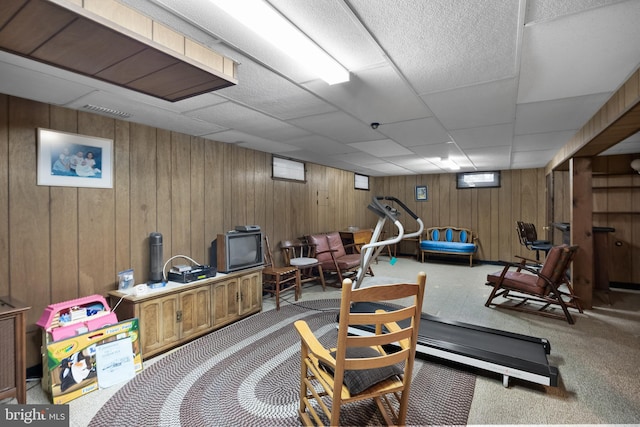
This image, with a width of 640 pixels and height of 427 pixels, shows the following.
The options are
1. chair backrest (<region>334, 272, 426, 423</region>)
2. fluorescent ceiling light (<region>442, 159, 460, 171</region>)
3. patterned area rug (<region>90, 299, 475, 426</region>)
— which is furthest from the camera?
fluorescent ceiling light (<region>442, 159, 460, 171</region>)

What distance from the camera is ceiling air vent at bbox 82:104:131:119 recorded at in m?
2.72

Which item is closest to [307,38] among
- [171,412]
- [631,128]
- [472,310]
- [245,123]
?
[245,123]

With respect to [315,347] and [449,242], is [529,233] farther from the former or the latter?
[315,347]

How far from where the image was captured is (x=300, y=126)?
11.4 ft

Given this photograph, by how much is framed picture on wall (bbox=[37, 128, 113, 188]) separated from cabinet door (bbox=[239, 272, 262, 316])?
1.82 metres

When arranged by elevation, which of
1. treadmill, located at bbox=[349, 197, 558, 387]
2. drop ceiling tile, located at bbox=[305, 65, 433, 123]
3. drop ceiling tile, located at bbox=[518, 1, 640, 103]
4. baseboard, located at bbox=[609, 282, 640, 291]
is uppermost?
drop ceiling tile, located at bbox=[305, 65, 433, 123]

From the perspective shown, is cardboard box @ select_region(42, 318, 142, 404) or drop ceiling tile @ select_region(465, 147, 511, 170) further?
drop ceiling tile @ select_region(465, 147, 511, 170)

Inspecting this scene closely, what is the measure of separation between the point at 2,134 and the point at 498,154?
6226mm

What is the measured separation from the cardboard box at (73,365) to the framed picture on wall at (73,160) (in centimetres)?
134

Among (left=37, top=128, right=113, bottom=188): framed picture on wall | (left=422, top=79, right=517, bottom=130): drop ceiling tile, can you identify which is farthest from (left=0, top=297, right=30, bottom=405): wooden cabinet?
(left=422, top=79, right=517, bottom=130): drop ceiling tile

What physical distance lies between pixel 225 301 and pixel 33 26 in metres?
2.95

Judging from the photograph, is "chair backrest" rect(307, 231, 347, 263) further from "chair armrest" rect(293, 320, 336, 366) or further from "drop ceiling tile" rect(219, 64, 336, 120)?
"chair armrest" rect(293, 320, 336, 366)

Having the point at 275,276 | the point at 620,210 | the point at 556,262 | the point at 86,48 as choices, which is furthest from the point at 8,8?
the point at 620,210

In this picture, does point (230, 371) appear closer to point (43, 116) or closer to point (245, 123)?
point (245, 123)
